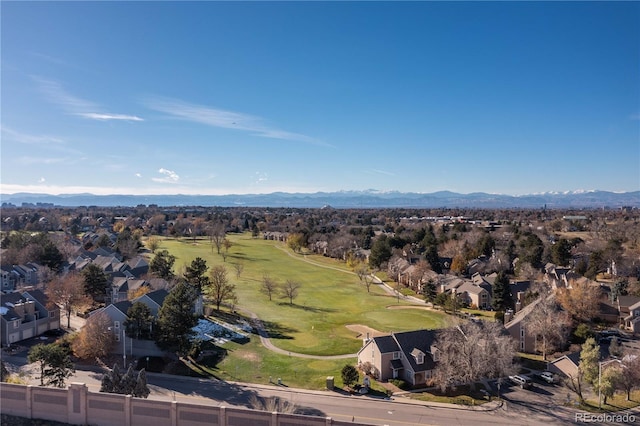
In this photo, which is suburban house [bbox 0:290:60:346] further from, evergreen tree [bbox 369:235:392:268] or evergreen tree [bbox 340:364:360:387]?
evergreen tree [bbox 369:235:392:268]

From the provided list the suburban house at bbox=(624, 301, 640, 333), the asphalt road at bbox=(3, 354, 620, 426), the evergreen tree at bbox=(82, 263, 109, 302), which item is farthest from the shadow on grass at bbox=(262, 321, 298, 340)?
the suburban house at bbox=(624, 301, 640, 333)

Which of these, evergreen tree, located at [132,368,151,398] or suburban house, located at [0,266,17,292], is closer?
evergreen tree, located at [132,368,151,398]

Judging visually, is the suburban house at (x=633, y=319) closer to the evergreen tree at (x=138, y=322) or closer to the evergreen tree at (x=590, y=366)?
the evergreen tree at (x=590, y=366)

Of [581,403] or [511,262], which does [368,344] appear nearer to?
[581,403]

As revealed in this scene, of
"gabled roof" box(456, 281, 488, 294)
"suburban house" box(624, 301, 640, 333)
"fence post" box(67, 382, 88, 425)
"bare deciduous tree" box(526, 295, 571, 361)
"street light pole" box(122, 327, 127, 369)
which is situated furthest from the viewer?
"gabled roof" box(456, 281, 488, 294)

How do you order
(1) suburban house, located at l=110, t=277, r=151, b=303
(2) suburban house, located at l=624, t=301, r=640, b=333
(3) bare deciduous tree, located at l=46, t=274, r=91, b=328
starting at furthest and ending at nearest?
(1) suburban house, located at l=110, t=277, r=151, b=303 < (2) suburban house, located at l=624, t=301, r=640, b=333 < (3) bare deciduous tree, located at l=46, t=274, r=91, b=328

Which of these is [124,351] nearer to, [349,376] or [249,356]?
[249,356]

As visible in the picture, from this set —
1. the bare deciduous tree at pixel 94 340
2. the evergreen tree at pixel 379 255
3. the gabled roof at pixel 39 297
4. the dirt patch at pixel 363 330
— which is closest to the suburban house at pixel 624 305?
the dirt patch at pixel 363 330

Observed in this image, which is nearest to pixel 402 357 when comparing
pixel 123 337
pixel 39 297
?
pixel 123 337
